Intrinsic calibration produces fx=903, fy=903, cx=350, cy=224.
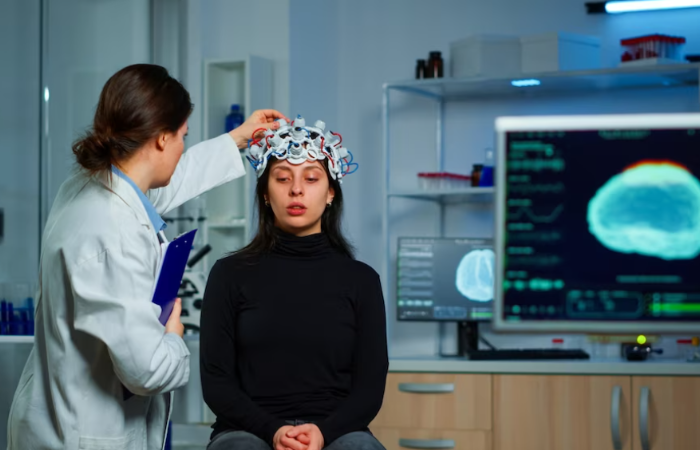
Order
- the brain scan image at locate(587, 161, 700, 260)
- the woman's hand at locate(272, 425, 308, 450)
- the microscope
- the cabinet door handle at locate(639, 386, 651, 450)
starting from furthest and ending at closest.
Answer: the microscope < the cabinet door handle at locate(639, 386, 651, 450) < the woman's hand at locate(272, 425, 308, 450) < the brain scan image at locate(587, 161, 700, 260)

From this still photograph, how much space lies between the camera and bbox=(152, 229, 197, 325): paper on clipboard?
175cm

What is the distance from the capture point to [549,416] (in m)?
3.51

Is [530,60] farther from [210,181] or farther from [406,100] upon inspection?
[210,181]

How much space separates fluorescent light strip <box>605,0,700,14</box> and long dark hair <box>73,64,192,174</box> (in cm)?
283

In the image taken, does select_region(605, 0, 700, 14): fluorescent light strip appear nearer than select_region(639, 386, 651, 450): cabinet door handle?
No

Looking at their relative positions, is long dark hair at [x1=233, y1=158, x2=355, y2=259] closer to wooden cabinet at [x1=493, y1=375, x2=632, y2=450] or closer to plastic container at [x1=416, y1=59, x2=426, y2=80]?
wooden cabinet at [x1=493, y1=375, x2=632, y2=450]

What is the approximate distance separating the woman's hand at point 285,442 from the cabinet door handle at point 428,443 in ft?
5.46

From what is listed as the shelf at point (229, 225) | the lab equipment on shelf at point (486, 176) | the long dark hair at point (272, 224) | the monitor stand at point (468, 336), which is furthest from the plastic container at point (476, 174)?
the long dark hair at point (272, 224)

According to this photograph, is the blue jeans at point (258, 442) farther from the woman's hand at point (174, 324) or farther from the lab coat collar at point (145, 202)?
the lab coat collar at point (145, 202)

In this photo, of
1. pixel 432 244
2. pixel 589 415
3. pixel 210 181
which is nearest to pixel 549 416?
pixel 589 415

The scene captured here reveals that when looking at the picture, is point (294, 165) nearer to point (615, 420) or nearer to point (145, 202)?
point (145, 202)

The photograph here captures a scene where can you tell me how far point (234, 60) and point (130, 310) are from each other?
271 cm

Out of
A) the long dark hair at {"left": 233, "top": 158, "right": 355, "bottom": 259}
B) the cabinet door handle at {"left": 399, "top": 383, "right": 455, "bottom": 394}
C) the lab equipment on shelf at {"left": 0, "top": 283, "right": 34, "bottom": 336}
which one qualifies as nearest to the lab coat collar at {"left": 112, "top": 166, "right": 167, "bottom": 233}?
the long dark hair at {"left": 233, "top": 158, "right": 355, "bottom": 259}

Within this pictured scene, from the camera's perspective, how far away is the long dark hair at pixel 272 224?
91.0 inches
